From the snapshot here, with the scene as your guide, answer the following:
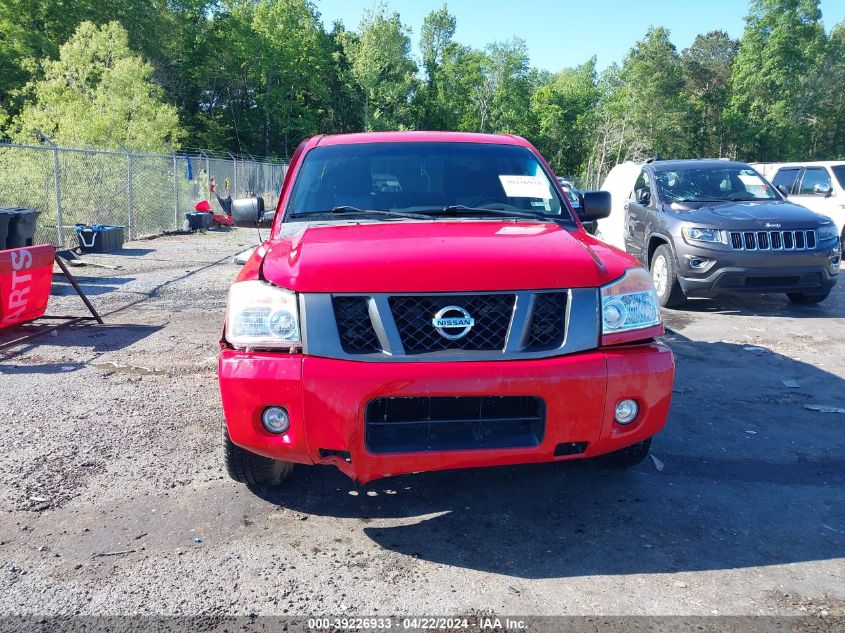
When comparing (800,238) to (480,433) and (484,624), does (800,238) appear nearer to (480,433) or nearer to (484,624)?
(480,433)

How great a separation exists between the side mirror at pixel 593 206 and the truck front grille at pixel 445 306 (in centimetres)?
191

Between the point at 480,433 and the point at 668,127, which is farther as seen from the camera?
the point at 668,127

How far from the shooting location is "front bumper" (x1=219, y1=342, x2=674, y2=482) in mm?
2623

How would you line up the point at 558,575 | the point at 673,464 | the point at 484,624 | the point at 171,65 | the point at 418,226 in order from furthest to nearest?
1. the point at 171,65
2. the point at 673,464
3. the point at 418,226
4. the point at 558,575
5. the point at 484,624

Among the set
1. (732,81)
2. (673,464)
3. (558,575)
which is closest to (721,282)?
(673,464)

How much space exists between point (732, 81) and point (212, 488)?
216 ft

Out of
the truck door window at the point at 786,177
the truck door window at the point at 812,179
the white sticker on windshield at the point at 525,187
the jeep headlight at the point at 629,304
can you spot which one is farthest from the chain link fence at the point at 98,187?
the truck door window at the point at 812,179

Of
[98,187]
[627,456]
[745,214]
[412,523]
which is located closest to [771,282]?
[745,214]

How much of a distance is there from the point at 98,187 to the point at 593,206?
14575mm

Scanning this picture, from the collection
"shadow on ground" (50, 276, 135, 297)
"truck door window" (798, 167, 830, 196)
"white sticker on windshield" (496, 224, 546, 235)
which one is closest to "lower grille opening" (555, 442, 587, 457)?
"white sticker on windshield" (496, 224, 546, 235)

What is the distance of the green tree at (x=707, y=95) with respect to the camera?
6003 centimetres

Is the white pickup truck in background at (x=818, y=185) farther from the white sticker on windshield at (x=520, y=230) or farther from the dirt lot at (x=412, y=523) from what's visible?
the white sticker on windshield at (x=520, y=230)

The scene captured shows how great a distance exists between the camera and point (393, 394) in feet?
8.60

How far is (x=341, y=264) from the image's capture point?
2799 mm
